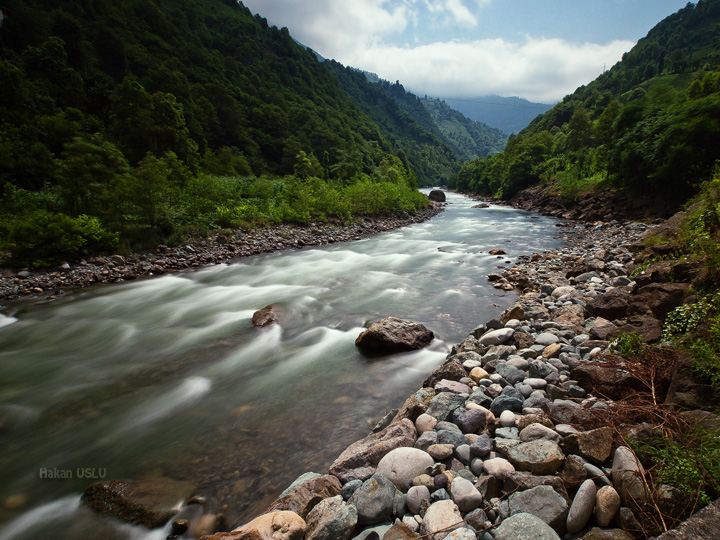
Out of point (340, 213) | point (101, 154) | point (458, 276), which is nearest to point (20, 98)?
point (101, 154)

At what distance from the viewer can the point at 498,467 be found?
2.86 m

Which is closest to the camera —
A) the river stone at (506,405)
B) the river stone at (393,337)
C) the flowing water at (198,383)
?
the river stone at (506,405)

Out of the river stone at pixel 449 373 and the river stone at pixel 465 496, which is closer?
the river stone at pixel 465 496

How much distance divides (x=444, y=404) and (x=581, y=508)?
6.46 ft

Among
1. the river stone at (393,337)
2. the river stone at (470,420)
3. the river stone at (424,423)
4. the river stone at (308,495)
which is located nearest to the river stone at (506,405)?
the river stone at (470,420)

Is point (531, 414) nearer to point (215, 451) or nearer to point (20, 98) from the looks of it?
point (215, 451)

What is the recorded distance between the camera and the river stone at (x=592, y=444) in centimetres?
256

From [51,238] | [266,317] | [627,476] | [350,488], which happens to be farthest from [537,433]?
[51,238]

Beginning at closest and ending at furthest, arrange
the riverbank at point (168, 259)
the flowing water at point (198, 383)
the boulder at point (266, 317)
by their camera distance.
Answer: the flowing water at point (198, 383), the boulder at point (266, 317), the riverbank at point (168, 259)

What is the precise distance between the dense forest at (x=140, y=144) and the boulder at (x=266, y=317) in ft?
28.3

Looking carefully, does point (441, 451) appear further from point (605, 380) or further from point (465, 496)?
point (605, 380)

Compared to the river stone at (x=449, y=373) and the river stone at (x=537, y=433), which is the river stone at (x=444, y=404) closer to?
the river stone at (x=449, y=373)

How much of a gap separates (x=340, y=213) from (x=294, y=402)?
22.3 meters

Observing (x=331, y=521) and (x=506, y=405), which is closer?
(x=331, y=521)
